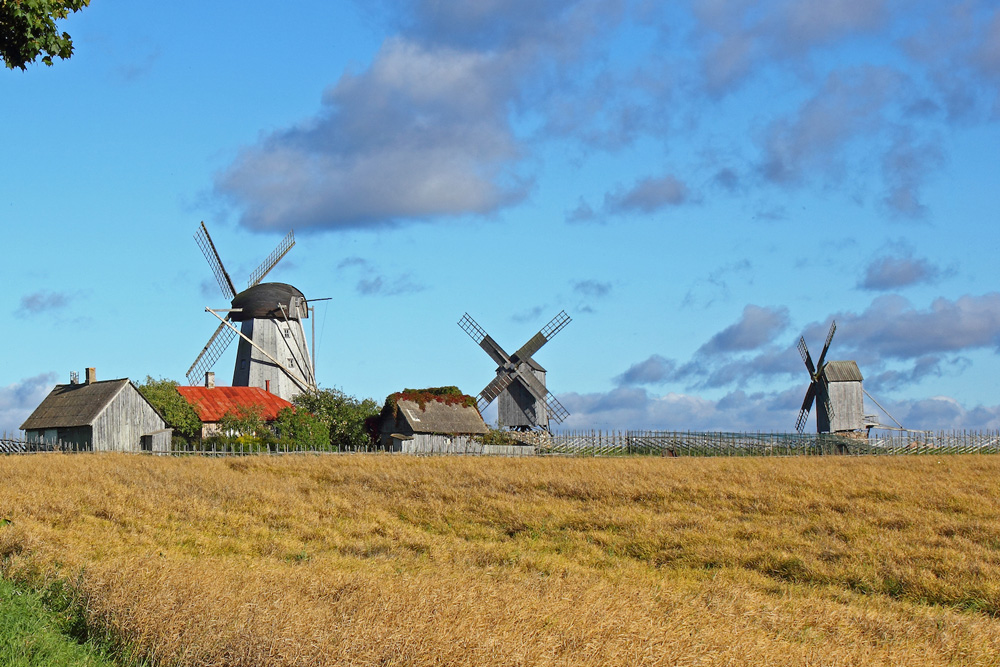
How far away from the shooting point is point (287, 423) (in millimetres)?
50250

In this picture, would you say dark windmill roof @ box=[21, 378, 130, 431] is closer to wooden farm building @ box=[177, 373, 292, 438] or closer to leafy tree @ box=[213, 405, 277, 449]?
wooden farm building @ box=[177, 373, 292, 438]

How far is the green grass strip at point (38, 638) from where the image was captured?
29.6 ft

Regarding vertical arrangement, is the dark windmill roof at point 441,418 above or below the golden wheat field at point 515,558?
above

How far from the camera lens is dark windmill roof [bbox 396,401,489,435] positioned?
5097cm

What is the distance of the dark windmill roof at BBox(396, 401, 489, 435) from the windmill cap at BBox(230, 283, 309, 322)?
11594mm

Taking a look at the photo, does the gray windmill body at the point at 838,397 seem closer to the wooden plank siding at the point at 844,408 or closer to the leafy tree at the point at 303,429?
the wooden plank siding at the point at 844,408

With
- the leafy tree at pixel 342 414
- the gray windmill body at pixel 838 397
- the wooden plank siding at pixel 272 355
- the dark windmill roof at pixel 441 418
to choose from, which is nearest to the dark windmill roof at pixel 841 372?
the gray windmill body at pixel 838 397

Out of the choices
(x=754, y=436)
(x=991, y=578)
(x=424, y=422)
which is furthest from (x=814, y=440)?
(x=991, y=578)

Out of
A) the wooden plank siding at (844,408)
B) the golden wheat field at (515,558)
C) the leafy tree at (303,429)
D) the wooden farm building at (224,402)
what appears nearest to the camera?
the golden wheat field at (515,558)

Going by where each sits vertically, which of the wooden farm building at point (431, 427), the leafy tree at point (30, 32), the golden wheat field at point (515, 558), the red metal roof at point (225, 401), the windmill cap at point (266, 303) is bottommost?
the golden wheat field at point (515, 558)

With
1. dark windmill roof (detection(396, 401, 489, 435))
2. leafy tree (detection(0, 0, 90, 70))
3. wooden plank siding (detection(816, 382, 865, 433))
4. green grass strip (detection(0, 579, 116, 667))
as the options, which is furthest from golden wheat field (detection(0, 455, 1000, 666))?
wooden plank siding (detection(816, 382, 865, 433))

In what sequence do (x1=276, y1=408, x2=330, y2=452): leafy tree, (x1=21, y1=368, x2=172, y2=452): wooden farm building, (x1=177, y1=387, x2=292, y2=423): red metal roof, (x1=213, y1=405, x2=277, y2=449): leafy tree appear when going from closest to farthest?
(x1=21, y1=368, x2=172, y2=452): wooden farm building, (x1=213, y1=405, x2=277, y2=449): leafy tree, (x1=276, y1=408, x2=330, y2=452): leafy tree, (x1=177, y1=387, x2=292, y2=423): red metal roof

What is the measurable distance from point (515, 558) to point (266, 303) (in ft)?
139

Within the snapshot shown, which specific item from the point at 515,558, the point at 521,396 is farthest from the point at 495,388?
the point at 515,558
